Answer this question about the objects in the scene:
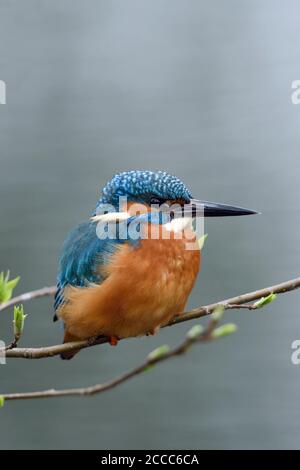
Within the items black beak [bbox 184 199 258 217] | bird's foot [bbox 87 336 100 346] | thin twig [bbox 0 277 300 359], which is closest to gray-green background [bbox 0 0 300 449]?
bird's foot [bbox 87 336 100 346]

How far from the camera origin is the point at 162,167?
4617 millimetres

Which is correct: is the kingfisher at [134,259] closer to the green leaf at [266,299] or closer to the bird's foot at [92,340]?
the bird's foot at [92,340]

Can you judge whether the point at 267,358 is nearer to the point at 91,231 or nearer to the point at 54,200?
the point at 54,200

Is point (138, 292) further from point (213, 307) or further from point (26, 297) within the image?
point (26, 297)

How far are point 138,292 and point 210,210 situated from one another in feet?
0.88

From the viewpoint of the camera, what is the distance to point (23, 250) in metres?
4.23

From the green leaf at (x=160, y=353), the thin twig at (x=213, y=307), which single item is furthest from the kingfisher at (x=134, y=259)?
the green leaf at (x=160, y=353)

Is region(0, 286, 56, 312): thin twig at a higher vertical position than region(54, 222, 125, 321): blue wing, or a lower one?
lower

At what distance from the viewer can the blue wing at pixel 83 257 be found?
2100mm

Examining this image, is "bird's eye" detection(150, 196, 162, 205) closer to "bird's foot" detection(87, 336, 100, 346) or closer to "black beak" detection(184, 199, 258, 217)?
"black beak" detection(184, 199, 258, 217)

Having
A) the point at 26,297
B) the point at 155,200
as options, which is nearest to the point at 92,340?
the point at 155,200

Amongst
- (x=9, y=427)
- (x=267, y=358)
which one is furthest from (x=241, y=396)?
(x=9, y=427)

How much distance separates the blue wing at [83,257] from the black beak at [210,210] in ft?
0.62

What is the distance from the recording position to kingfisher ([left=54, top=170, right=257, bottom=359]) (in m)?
2.04
